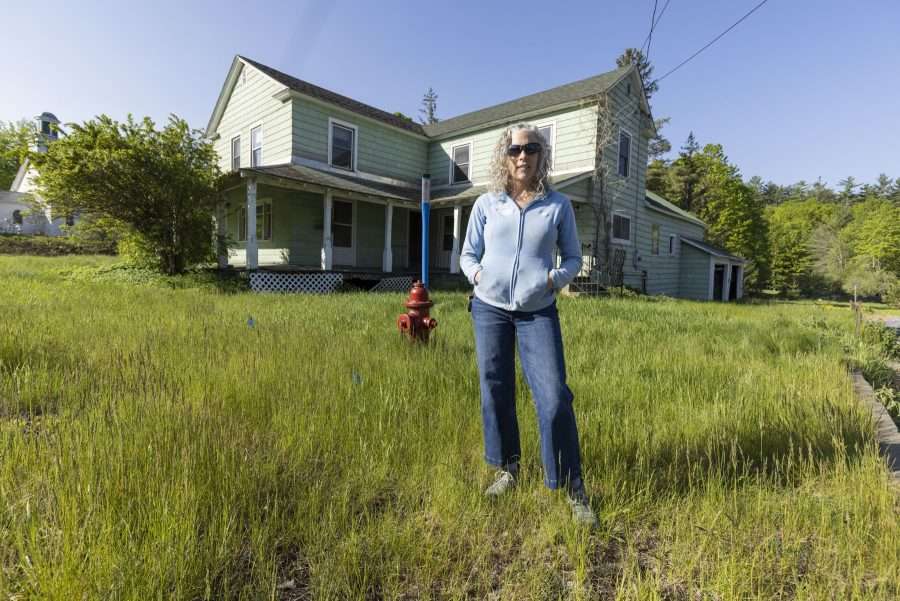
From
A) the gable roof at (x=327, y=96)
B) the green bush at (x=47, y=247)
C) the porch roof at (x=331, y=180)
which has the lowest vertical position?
the green bush at (x=47, y=247)

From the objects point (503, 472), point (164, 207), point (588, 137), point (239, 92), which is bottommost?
point (503, 472)

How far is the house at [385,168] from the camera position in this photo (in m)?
14.6

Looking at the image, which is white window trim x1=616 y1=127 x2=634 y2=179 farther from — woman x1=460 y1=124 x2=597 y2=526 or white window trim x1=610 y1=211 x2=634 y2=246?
woman x1=460 y1=124 x2=597 y2=526

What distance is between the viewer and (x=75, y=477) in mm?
1786

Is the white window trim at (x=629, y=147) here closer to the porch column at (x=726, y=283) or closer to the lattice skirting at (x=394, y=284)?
the lattice skirting at (x=394, y=284)

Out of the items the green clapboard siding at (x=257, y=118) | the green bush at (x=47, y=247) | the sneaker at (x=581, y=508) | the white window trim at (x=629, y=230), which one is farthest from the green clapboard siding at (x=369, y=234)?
the green bush at (x=47, y=247)

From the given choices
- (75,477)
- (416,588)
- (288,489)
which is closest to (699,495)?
(416,588)

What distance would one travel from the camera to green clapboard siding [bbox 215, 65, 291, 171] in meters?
14.8

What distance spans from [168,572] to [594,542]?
1651 mm

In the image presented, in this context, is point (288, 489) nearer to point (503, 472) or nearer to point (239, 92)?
point (503, 472)

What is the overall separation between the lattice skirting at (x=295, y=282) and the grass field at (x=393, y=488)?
792 cm

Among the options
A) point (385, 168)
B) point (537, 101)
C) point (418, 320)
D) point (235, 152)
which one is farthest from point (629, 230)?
point (235, 152)

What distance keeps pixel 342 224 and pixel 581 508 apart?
15048 mm

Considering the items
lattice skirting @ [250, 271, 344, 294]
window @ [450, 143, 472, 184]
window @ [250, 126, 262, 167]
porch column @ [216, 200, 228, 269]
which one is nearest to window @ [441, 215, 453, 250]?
window @ [450, 143, 472, 184]
